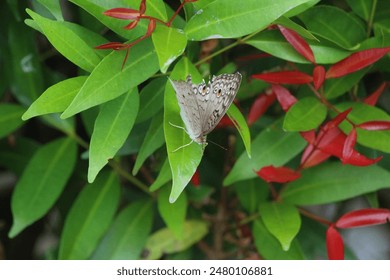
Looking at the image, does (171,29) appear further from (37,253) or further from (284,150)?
(37,253)

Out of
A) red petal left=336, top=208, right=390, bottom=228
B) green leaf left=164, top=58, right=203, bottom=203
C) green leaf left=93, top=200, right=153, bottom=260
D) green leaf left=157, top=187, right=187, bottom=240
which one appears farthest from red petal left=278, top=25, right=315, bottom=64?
green leaf left=93, top=200, right=153, bottom=260

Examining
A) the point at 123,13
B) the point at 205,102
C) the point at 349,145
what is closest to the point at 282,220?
the point at 349,145

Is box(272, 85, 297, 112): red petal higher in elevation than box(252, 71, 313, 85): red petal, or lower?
lower

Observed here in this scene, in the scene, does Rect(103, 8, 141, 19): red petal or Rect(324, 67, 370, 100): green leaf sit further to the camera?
Rect(324, 67, 370, 100): green leaf

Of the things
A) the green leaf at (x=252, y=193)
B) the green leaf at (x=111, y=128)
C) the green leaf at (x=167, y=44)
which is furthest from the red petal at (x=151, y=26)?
the green leaf at (x=252, y=193)

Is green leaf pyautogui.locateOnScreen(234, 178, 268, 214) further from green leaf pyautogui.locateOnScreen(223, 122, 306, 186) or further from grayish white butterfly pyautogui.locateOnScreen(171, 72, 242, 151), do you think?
grayish white butterfly pyautogui.locateOnScreen(171, 72, 242, 151)

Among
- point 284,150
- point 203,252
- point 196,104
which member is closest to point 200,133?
point 196,104

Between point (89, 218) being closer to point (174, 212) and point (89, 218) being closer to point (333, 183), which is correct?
point (174, 212)
